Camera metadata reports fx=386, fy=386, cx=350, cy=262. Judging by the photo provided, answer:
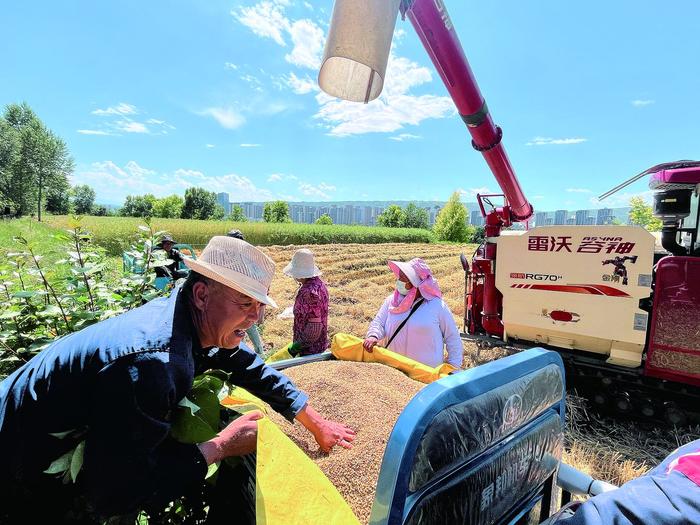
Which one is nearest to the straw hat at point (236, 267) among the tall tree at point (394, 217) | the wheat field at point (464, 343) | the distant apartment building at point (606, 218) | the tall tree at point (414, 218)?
the wheat field at point (464, 343)

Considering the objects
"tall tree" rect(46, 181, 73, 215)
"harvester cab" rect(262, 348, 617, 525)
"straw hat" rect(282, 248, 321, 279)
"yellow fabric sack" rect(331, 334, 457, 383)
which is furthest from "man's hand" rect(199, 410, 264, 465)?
"tall tree" rect(46, 181, 73, 215)

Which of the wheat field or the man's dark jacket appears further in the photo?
the wheat field

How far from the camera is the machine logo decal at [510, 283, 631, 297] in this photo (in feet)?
12.4

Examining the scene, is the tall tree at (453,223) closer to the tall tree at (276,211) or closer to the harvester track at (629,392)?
the tall tree at (276,211)

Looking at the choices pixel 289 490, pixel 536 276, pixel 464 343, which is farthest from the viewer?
pixel 464 343

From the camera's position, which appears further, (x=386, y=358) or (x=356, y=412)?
(x=386, y=358)

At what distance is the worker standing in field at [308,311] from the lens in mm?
3412

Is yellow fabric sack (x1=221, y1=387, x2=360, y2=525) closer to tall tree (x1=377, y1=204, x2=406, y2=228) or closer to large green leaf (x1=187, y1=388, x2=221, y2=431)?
large green leaf (x1=187, y1=388, x2=221, y2=431)

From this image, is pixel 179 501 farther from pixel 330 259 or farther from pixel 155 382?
pixel 330 259

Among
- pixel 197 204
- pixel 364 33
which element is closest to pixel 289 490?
pixel 364 33

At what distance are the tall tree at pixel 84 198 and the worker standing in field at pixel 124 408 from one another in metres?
76.3

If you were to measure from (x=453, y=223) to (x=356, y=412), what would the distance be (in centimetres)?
4976

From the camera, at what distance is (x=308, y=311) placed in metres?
3.48

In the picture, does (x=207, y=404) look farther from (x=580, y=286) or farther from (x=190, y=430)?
(x=580, y=286)
